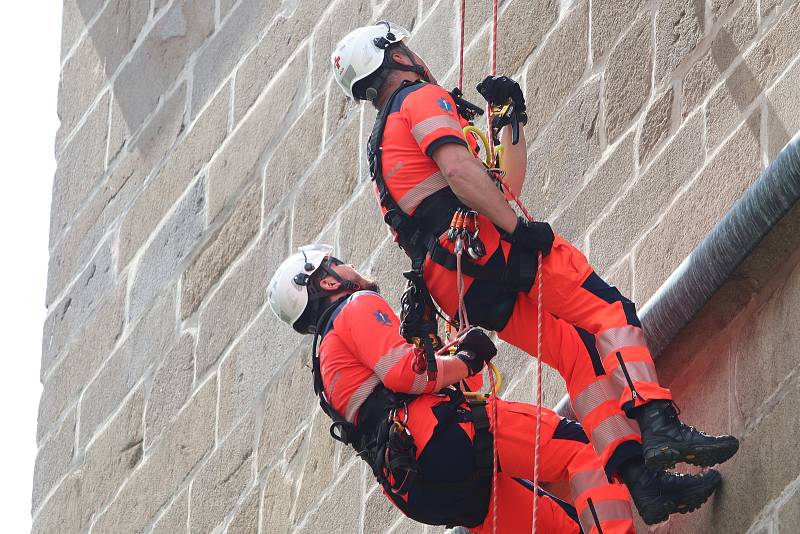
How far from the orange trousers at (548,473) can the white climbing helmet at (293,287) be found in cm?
71

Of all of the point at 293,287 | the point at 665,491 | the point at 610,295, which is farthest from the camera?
the point at 293,287

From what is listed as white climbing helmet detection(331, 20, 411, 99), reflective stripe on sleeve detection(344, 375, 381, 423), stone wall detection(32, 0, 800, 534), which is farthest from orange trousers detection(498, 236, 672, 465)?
white climbing helmet detection(331, 20, 411, 99)

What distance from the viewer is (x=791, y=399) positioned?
521cm

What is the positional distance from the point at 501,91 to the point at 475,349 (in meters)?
0.76

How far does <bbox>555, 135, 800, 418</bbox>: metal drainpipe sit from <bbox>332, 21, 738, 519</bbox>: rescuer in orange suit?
5.7 inches

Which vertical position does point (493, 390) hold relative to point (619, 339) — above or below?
below

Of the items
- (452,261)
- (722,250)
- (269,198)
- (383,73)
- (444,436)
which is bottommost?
(269,198)

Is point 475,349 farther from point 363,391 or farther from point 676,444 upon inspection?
point 676,444

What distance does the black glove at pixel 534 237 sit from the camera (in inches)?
219

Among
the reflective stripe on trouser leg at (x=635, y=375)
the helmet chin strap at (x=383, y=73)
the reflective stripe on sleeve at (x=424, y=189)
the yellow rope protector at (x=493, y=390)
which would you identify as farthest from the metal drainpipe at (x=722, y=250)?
the helmet chin strap at (x=383, y=73)

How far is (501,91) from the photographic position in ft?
19.1

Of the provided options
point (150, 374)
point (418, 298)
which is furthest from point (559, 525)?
point (150, 374)

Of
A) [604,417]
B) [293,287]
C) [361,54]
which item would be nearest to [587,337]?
[604,417]

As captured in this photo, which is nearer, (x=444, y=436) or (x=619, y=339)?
(x=619, y=339)
